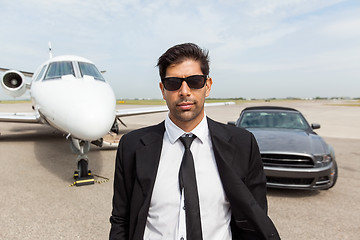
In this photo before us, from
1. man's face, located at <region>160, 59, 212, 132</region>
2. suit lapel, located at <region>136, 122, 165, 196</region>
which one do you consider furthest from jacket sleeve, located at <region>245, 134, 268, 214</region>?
suit lapel, located at <region>136, 122, 165, 196</region>

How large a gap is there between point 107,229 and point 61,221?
79 centimetres

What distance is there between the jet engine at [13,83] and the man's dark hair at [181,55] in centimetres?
1217

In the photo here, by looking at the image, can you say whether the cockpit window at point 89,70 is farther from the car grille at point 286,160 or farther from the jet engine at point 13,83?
→ the jet engine at point 13,83

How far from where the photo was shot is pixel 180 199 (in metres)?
1.37

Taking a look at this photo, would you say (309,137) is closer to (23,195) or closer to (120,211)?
(120,211)

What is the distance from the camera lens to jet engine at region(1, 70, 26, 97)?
11.2m

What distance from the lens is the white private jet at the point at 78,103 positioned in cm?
445

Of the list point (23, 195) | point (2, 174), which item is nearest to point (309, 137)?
point (23, 195)

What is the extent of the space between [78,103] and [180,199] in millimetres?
3921

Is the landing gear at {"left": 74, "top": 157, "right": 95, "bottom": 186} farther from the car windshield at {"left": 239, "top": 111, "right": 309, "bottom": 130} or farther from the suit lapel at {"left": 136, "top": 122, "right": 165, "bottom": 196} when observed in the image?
the suit lapel at {"left": 136, "top": 122, "right": 165, "bottom": 196}

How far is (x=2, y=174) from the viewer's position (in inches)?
230

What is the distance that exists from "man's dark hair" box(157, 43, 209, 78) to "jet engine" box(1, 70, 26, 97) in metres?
12.2

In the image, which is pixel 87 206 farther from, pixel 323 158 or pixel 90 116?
pixel 323 158

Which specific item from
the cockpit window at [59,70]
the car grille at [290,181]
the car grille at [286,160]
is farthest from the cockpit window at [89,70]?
the car grille at [290,181]
